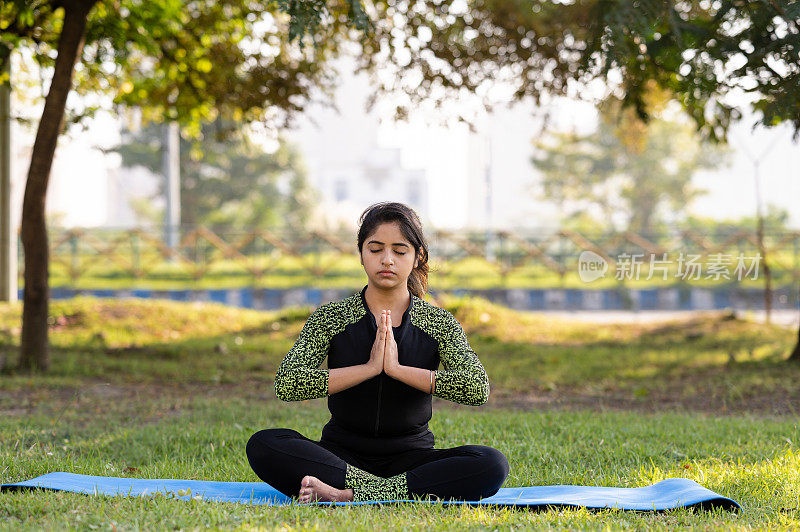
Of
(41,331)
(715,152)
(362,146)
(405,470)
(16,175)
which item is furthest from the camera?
(362,146)

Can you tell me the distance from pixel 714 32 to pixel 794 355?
10.7ft

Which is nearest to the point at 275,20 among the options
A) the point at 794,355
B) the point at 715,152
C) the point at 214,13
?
the point at 214,13

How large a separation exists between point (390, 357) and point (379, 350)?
42 millimetres

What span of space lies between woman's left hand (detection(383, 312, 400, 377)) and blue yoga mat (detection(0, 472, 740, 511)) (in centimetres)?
44

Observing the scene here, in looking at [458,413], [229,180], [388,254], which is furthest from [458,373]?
[229,180]

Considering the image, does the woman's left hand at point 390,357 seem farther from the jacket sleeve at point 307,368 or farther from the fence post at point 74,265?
the fence post at point 74,265

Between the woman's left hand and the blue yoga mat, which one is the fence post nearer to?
the blue yoga mat

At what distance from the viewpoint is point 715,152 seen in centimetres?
2780

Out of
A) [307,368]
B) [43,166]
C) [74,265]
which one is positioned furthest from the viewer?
[74,265]

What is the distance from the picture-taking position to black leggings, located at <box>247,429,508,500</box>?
285cm

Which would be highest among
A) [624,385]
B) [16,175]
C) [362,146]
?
[362,146]

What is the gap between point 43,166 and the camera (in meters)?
6.34

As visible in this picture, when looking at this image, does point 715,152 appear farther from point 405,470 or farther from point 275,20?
point 405,470

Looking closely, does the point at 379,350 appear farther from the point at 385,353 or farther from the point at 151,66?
the point at 151,66
